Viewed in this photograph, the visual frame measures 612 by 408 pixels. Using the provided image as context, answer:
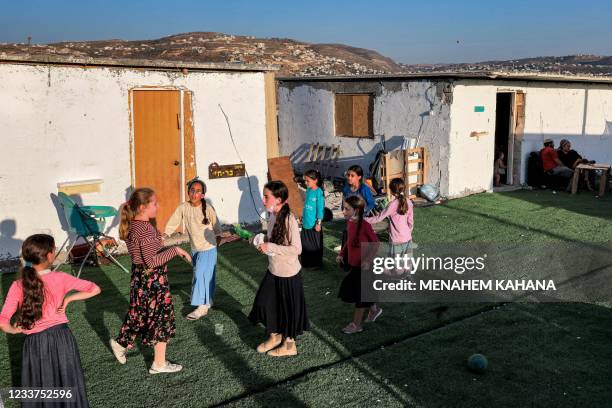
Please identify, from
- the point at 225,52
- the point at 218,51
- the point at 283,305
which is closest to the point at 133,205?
the point at 283,305

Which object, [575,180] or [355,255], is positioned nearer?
[355,255]

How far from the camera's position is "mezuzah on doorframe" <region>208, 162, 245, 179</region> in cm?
1012

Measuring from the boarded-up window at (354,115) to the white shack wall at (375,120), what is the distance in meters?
0.16

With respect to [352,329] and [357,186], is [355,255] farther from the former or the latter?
[357,186]

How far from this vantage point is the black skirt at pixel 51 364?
3736 mm

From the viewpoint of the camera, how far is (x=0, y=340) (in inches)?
229

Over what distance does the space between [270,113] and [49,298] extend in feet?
24.5

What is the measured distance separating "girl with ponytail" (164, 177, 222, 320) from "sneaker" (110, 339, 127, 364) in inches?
46.3

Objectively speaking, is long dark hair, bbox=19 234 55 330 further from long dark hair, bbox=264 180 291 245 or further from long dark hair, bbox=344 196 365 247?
long dark hair, bbox=344 196 365 247

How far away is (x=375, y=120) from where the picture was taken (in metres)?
14.8

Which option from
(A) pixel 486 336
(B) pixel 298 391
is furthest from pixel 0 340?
(A) pixel 486 336

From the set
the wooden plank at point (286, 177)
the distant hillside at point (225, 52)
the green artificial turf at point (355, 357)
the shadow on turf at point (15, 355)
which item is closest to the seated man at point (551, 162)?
the wooden plank at point (286, 177)

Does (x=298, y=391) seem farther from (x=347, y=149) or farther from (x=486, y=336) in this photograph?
(x=347, y=149)

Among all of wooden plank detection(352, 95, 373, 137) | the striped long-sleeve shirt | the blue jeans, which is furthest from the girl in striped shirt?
wooden plank detection(352, 95, 373, 137)
